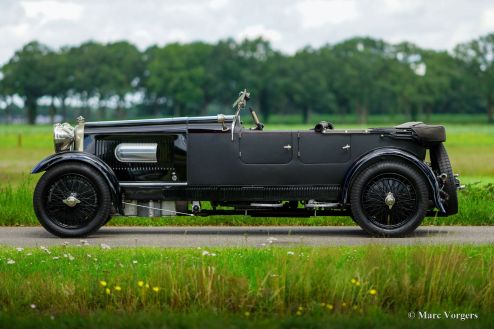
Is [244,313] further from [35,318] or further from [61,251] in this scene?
[61,251]

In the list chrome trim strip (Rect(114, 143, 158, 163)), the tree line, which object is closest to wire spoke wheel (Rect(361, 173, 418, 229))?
chrome trim strip (Rect(114, 143, 158, 163))

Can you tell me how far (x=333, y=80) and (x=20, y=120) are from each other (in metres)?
60.6

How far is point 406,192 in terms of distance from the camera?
35.2 ft

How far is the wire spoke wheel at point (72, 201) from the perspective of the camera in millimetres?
10859

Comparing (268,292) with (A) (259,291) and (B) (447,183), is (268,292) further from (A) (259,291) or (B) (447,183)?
(B) (447,183)

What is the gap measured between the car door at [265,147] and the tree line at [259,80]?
126262 millimetres

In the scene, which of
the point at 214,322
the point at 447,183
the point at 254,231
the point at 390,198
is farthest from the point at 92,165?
the point at 214,322

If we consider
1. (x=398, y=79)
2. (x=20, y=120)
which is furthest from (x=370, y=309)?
(x=20, y=120)

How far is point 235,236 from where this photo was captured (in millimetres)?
11086

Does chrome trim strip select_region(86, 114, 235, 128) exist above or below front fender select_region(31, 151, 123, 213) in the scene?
above

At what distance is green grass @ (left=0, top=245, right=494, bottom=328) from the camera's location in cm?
638

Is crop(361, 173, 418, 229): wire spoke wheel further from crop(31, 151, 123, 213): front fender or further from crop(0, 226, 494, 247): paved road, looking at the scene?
crop(31, 151, 123, 213): front fender

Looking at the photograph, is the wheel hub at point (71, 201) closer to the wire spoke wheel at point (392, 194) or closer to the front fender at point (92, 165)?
the front fender at point (92, 165)
